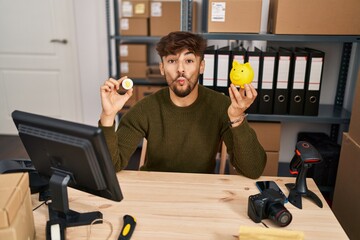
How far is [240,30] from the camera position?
213 centimetres

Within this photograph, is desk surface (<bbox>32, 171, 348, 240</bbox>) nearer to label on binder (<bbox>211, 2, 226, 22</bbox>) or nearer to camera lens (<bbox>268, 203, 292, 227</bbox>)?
camera lens (<bbox>268, 203, 292, 227</bbox>)

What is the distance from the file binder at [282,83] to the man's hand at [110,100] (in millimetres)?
1196

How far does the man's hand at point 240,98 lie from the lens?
1264mm

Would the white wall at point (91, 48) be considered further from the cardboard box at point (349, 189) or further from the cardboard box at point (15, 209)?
the cardboard box at point (15, 209)

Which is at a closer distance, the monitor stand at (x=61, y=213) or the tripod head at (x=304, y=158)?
the monitor stand at (x=61, y=213)

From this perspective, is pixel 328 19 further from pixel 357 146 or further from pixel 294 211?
pixel 294 211

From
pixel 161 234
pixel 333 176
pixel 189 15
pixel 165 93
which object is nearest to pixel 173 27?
pixel 189 15

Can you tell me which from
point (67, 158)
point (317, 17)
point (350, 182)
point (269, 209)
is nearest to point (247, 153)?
point (269, 209)

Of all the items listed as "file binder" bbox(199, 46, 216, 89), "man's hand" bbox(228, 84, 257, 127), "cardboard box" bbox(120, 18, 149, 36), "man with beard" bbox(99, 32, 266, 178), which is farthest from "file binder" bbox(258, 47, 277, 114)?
"cardboard box" bbox(120, 18, 149, 36)

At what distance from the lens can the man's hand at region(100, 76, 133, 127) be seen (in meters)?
1.27

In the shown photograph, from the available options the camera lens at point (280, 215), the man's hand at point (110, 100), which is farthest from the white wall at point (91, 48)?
the camera lens at point (280, 215)

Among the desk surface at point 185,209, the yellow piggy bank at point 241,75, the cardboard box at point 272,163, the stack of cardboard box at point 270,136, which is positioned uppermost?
the yellow piggy bank at point 241,75

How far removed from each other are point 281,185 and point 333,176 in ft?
4.13

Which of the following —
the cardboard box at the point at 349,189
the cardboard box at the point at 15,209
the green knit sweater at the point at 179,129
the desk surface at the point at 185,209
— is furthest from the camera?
the cardboard box at the point at 349,189
